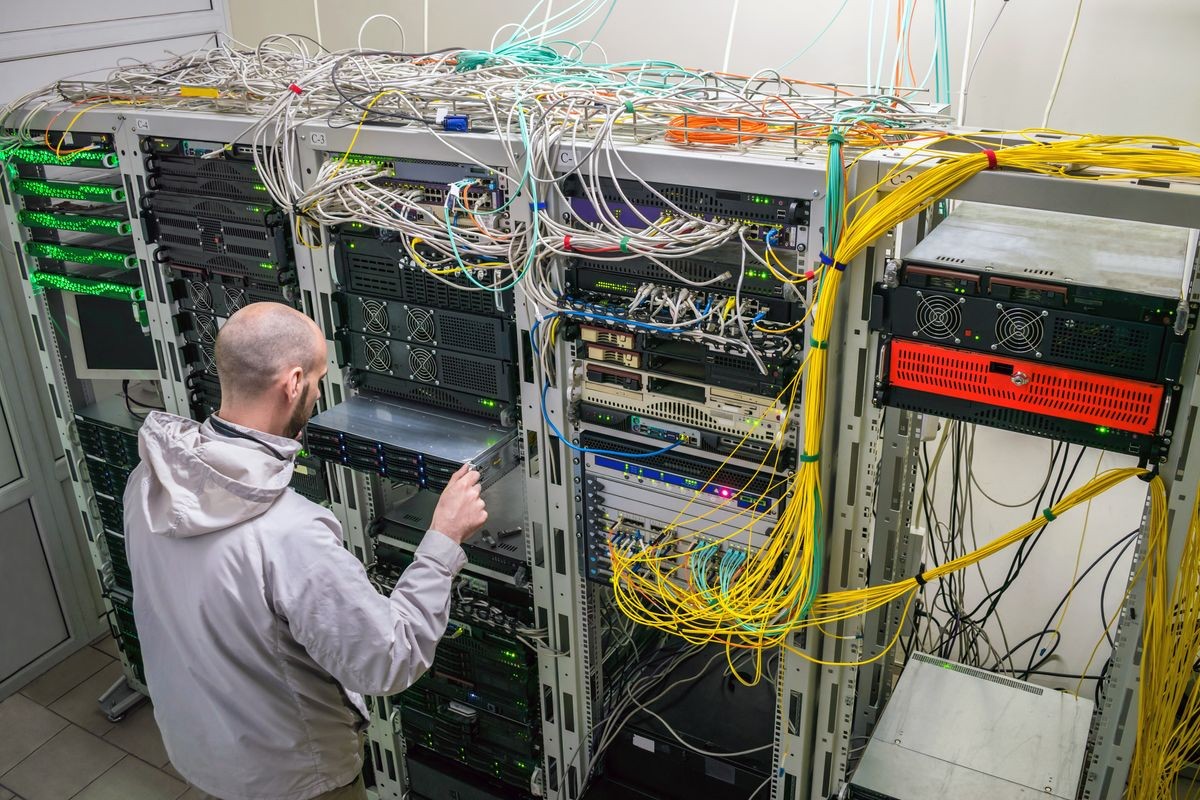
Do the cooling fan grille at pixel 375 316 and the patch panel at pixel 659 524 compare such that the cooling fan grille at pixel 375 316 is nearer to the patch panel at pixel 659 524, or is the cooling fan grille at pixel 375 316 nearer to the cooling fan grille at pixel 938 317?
the patch panel at pixel 659 524

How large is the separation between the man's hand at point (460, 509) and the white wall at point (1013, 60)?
68.6 inches

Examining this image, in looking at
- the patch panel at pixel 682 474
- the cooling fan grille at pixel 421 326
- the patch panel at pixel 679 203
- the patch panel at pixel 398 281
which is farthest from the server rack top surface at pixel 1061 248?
the cooling fan grille at pixel 421 326

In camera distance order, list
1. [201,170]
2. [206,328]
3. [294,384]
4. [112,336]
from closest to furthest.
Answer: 1. [294,384]
2. [201,170]
3. [206,328]
4. [112,336]

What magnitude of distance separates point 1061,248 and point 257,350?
151cm

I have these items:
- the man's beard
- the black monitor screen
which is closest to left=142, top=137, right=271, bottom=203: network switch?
the black monitor screen

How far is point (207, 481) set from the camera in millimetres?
1684

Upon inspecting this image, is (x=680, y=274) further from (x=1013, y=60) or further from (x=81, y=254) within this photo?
(x=81, y=254)

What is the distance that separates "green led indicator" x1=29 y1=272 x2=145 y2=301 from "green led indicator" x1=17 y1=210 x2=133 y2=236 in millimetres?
146

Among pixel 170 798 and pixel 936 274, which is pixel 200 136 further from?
pixel 170 798

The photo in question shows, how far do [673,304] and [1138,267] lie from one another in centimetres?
82

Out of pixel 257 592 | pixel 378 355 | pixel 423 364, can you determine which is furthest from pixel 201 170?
pixel 257 592

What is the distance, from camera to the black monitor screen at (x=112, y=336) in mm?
2955

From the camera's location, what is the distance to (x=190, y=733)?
1.83 m

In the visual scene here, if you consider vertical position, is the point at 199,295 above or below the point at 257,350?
below
